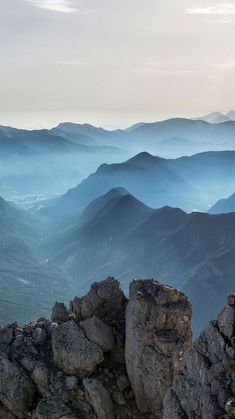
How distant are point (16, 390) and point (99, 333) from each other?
264 inches

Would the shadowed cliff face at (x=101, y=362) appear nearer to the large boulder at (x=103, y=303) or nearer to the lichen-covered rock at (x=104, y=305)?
the lichen-covered rock at (x=104, y=305)

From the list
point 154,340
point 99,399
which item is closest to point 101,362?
point 99,399

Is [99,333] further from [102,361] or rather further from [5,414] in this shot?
[5,414]

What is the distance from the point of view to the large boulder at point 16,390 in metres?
38.5

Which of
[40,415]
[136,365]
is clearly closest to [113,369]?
[136,365]

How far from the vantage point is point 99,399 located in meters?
36.9

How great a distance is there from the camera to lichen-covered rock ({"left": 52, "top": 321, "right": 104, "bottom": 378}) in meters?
38.6

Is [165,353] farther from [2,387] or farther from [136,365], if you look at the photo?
[2,387]

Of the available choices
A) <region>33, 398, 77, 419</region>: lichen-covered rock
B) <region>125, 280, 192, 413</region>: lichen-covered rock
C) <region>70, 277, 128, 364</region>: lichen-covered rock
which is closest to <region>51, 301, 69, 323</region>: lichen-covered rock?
<region>70, 277, 128, 364</region>: lichen-covered rock

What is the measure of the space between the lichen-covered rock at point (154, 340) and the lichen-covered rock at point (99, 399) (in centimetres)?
198

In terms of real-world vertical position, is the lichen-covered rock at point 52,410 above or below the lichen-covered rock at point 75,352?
below

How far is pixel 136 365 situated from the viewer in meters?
37.7

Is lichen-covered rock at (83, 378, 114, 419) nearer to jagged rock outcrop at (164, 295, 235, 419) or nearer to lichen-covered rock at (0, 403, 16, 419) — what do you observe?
lichen-covered rock at (0, 403, 16, 419)

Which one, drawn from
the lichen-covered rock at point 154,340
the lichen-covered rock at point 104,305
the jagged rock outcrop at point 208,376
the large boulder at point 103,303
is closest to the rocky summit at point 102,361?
the lichen-covered rock at point 154,340
